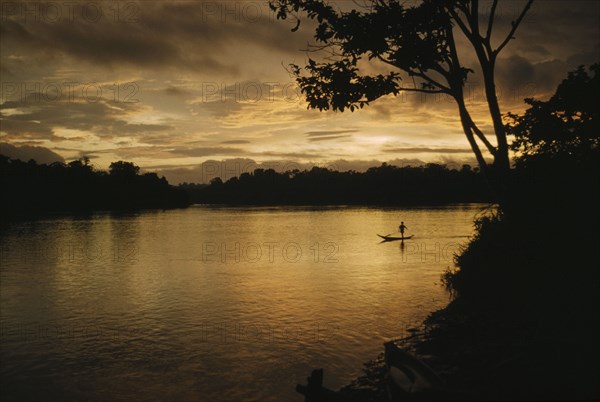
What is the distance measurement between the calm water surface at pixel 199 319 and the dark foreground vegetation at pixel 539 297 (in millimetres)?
2746

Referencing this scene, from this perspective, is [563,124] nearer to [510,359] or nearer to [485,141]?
[485,141]

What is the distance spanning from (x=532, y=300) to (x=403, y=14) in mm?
11213

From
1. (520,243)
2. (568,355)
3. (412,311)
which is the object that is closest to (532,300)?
(520,243)

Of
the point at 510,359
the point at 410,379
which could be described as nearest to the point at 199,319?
the point at 410,379

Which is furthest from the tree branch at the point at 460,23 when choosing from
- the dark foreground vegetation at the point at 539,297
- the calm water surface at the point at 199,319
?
the calm water surface at the point at 199,319

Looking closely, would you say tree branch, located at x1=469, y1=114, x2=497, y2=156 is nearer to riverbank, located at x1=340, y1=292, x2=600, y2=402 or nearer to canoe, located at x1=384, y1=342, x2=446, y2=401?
riverbank, located at x1=340, y1=292, x2=600, y2=402

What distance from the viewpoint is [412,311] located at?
84.6 feet

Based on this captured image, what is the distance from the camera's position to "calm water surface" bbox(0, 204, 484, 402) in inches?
659

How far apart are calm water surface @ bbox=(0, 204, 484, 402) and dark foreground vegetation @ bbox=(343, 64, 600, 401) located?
275 cm

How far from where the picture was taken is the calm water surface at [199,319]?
1675 centimetres

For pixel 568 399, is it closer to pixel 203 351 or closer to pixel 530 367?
pixel 530 367

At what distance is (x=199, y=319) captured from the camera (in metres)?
25.9

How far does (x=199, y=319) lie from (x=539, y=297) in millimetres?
17520

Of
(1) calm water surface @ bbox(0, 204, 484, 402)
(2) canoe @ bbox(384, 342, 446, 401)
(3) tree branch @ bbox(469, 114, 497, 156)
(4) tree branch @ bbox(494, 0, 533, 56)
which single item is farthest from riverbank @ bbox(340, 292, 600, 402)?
(4) tree branch @ bbox(494, 0, 533, 56)
